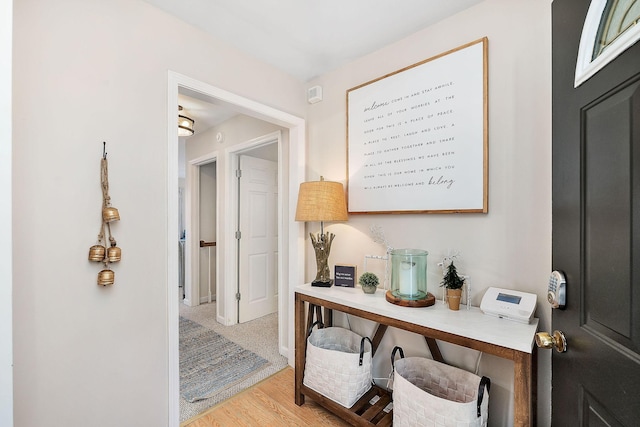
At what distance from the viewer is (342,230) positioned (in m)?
2.21

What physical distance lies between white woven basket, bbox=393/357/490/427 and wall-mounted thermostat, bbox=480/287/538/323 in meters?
0.31

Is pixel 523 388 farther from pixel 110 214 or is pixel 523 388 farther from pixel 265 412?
pixel 110 214

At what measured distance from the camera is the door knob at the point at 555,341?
814 mm

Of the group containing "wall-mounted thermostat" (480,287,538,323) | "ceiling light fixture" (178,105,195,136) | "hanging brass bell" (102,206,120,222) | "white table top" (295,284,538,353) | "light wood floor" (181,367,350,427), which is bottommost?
"light wood floor" (181,367,350,427)

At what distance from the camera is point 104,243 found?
4.64ft

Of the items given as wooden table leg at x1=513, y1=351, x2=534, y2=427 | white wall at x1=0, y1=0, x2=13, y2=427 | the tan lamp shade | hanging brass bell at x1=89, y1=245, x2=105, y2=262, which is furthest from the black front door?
hanging brass bell at x1=89, y1=245, x2=105, y2=262

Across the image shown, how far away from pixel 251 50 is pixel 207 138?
1906 mm

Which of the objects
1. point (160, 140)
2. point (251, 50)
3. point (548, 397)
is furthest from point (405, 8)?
point (548, 397)

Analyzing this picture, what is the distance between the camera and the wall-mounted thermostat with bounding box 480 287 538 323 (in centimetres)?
131

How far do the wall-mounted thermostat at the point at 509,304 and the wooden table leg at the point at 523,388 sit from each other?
0.86ft

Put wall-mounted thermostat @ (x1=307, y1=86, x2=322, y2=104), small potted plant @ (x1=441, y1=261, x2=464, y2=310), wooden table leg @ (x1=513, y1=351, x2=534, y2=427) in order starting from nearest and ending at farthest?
wooden table leg @ (x1=513, y1=351, x2=534, y2=427), small potted plant @ (x1=441, y1=261, x2=464, y2=310), wall-mounted thermostat @ (x1=307, y1=86, x2=322, y2=104)

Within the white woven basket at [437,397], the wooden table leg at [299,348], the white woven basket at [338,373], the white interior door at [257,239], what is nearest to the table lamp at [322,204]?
the wooden table leg at [299,348]

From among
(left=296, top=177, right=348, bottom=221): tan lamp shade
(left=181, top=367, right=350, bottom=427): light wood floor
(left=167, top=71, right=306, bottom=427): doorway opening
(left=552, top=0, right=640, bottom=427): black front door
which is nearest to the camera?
(left=552, top=0, right=640, bottom=427): black front door

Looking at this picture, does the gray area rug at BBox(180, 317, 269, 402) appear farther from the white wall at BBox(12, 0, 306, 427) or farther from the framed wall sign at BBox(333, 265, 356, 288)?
the framed wall sign at BBox(333, 265, 356, 288)
